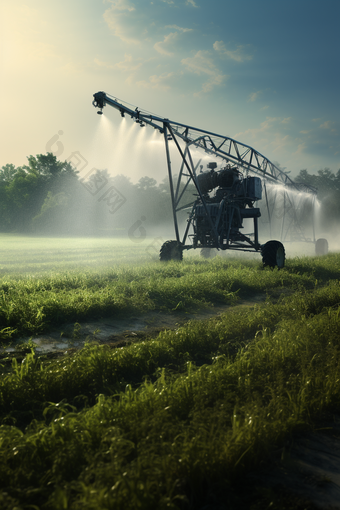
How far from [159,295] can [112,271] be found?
3.26 meters

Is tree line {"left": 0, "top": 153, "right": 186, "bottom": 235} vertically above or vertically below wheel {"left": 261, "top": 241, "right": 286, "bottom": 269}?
above

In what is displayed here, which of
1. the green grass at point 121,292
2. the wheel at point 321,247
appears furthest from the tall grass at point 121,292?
the wheel at point 321,247

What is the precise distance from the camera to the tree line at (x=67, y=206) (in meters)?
51.0

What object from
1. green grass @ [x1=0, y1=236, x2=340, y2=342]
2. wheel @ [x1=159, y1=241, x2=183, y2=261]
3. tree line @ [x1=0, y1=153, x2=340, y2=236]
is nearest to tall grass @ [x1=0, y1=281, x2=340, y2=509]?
green grass @ [x1=0, y1=236, x2=340, y2=342]

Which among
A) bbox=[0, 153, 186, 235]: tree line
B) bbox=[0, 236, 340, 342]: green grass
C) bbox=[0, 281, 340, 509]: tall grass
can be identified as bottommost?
bbox=[0, 281, 340, 509]: tall grass

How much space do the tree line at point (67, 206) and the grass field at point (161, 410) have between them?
42.2 metres

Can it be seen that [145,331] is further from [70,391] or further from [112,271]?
[112,271]

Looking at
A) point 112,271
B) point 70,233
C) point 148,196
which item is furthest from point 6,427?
point 148,196

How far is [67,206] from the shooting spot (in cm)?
5191

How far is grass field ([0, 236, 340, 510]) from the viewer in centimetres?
192

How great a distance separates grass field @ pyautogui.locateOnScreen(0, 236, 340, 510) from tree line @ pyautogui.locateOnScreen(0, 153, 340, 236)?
42242 mm

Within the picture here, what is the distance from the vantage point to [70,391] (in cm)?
350

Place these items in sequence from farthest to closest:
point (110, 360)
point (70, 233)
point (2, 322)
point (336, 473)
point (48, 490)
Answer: point (70, 233) < point (2, 322) < point (110, 360) < point (336, 473) < point (48, 490)

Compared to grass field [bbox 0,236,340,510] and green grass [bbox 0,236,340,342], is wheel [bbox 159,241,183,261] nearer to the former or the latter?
green grass [bbox 0,236,340,342]
